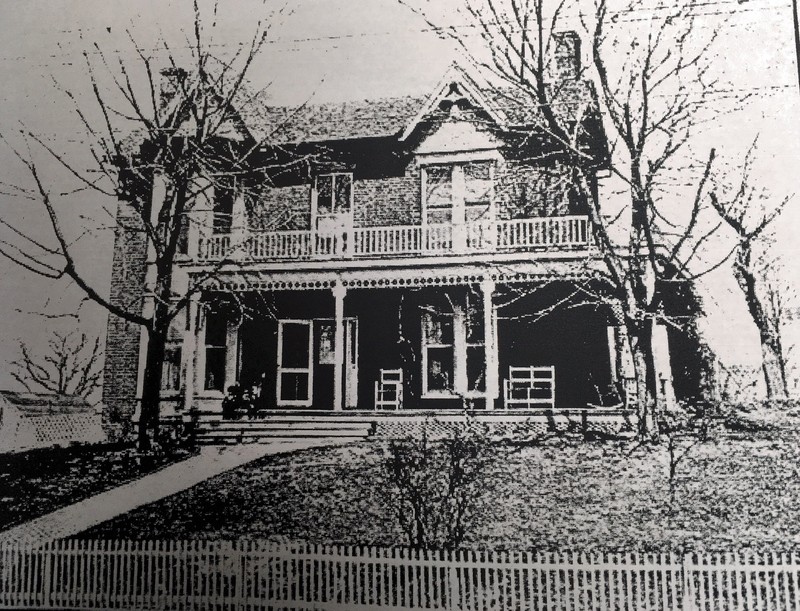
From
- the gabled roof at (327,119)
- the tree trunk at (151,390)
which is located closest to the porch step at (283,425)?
the tree trunk at (151,390)

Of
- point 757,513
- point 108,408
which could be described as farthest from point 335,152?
point 757,513

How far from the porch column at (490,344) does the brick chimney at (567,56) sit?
1.65 meters

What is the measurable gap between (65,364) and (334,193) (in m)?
2.52

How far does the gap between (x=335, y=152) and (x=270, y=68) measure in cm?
82

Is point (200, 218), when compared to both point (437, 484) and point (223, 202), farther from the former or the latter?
point (437, 484)

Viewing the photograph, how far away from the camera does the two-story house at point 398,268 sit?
17.1 feet

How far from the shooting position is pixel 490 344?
A: 17.6ft

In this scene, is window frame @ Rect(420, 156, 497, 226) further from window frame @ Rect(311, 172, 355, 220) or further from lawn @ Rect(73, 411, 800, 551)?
lawn @ Rect(73, 411, 800, 551)

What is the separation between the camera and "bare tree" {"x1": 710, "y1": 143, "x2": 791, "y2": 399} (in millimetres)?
4691

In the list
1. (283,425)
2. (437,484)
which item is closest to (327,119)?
(283,425)

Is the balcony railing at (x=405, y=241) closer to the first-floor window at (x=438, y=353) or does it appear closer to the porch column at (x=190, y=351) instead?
the porch column at (x=190, y=351)

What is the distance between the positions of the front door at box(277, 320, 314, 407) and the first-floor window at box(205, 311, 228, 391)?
44 cm

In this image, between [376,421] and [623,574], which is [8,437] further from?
[623,574]

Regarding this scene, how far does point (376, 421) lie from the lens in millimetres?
5176
